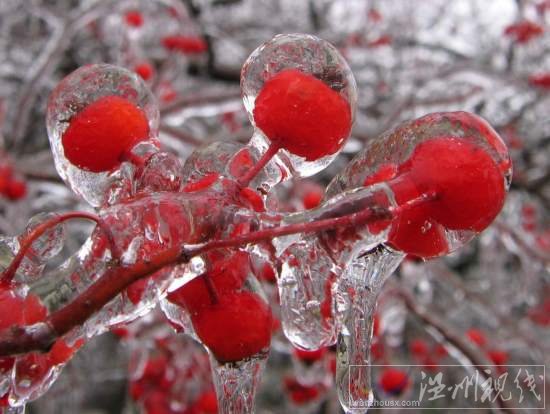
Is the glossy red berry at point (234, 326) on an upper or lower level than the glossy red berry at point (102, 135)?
lower

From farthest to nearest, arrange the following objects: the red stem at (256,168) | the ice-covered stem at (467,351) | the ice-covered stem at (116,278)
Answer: the ice-covered stem at (467,351) → the red stem at (256,168) → the ice-covered stem at (116,278)

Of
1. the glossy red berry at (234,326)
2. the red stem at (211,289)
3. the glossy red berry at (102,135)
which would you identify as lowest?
the glossy red berry at (234,326)

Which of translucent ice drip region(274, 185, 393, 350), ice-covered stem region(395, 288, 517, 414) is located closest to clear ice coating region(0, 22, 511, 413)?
translucent ice drip region(274, 185, 393, 350)

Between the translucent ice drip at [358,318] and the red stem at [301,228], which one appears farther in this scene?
the translucent ice drip at [358,318]

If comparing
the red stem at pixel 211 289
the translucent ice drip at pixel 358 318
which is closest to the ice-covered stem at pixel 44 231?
the red stem at pixel 211 289

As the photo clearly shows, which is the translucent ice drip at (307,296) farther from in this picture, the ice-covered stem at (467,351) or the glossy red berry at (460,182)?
the ice-covered stem at (467,351)

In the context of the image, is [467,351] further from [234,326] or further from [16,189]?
[16,189]

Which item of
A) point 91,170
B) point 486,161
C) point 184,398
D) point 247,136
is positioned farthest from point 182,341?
point 486,161

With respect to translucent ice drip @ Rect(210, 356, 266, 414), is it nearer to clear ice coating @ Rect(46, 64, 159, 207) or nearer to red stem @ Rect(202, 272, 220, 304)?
red stem @ Rect(202, 272, 220, 304)
